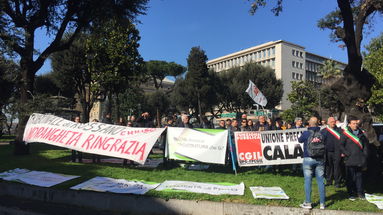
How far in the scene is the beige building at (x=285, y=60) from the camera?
8438 cm

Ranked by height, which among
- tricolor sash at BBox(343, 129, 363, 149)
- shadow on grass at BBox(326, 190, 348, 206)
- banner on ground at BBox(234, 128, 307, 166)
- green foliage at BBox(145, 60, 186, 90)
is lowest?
shadow on grass at BBox(326, 190, 348, 206)

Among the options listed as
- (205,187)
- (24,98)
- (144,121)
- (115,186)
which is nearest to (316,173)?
(205,187)

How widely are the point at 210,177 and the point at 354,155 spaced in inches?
136

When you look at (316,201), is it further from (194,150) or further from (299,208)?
(194,150)

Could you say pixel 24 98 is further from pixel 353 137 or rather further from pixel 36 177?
pixel 353 137

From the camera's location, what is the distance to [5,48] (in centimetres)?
1044

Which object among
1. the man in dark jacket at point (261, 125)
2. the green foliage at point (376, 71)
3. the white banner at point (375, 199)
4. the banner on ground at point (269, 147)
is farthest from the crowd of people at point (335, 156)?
the green foliage at point (376, 71)

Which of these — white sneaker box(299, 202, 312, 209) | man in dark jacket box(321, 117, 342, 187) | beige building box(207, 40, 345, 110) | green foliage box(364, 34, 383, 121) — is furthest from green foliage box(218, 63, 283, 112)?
white sneaker box(299, 202, 312, 209)

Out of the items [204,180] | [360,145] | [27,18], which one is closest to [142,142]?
[204,180]

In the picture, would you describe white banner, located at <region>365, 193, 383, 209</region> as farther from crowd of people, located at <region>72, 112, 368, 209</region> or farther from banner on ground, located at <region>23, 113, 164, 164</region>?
banner on ground, located at <region>23, 113, 164, 164</region>

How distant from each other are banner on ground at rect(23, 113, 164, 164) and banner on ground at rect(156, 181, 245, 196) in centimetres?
156

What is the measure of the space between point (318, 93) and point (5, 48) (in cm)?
3870

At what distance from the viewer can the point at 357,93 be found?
8.26 metres

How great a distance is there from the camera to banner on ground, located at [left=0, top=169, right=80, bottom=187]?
673cm
